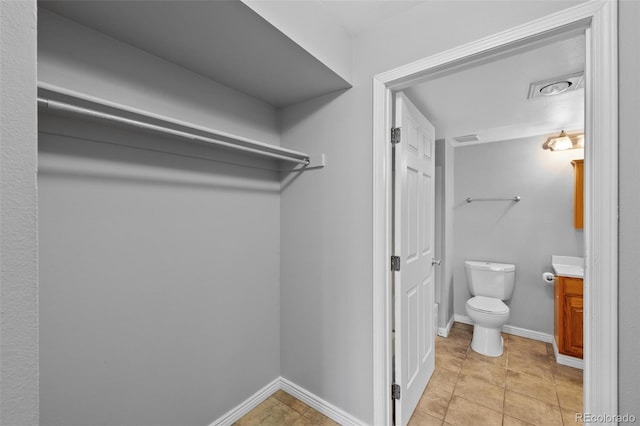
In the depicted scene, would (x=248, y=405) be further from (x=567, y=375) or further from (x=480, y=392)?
(x=567, y=375)

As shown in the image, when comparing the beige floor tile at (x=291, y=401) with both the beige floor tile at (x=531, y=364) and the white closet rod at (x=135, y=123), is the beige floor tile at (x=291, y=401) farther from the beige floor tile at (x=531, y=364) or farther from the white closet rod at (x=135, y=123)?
the beige floor tile at (x=531, y=364)

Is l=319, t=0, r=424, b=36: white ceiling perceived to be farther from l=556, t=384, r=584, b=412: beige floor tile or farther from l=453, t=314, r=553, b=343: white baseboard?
l=453, t=314, r=553, b=343: white baseboard

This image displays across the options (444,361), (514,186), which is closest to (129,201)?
(444,361)

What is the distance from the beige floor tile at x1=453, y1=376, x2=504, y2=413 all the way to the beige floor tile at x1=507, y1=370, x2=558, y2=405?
0.14 metres

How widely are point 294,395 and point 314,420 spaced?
0.84ft

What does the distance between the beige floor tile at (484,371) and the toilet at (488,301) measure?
0.20 metres

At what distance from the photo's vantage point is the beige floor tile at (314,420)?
5.53 feet

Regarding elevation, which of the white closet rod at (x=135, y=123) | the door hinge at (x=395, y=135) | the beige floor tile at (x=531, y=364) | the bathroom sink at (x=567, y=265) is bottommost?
the beige floor tile at (x=531, y=364)

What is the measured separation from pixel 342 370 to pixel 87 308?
1382mm

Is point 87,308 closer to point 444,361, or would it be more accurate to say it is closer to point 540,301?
point 444,361

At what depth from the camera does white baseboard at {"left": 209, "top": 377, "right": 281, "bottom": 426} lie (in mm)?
1653

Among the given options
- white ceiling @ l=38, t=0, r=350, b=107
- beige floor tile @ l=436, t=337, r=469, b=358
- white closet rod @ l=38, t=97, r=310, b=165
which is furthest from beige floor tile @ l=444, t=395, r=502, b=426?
white ceiling @ l=38, t=0, r=350, b=107

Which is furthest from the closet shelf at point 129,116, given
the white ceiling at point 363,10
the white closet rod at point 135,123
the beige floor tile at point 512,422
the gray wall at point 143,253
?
the beige floor tile at point 512,422

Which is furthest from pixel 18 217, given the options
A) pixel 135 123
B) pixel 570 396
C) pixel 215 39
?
pixel 570 396
